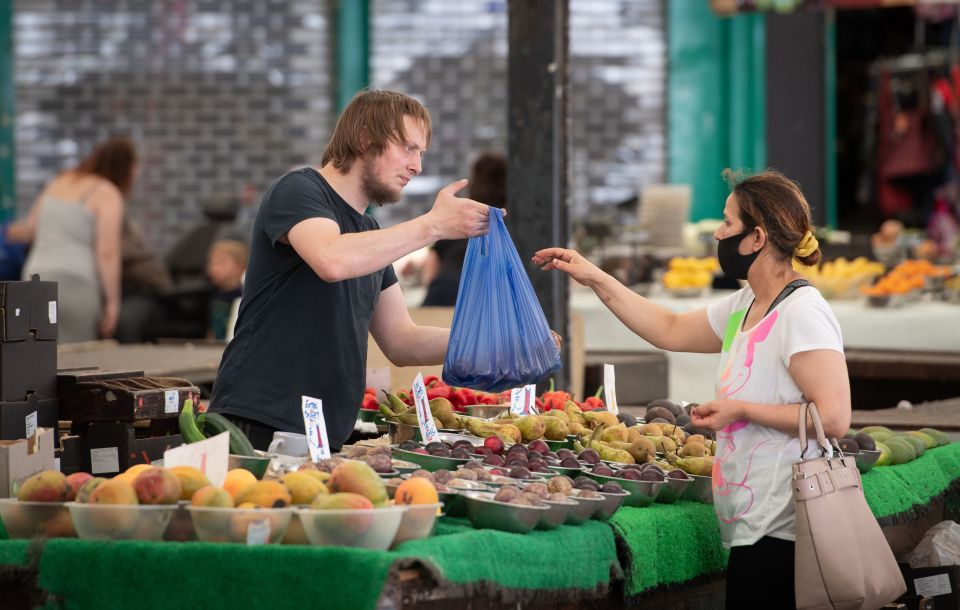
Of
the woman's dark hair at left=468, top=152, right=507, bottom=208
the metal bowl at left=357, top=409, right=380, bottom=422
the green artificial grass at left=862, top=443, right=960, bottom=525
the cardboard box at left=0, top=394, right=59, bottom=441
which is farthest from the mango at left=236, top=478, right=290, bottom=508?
the woman's dark hair at left=468, top=152, right=507, bottom=208

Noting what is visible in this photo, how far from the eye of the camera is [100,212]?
833 cm

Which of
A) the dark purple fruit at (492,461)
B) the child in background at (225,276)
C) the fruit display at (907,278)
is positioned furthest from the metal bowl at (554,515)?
the child in background at (225,276)

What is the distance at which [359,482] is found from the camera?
8.83ft

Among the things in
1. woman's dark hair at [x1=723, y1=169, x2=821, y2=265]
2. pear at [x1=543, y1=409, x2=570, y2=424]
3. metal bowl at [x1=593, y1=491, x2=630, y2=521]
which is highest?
woman's dark hair at [x1=723, y1=169, x2=821, y2=265]

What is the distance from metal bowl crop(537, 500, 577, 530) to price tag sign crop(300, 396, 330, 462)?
0.53m

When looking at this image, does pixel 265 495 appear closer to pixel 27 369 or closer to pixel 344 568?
pixel 344 568

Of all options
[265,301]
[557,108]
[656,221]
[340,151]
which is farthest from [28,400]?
[656,221]

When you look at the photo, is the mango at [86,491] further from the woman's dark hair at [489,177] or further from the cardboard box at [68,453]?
the woman's dark hair at [489,177]

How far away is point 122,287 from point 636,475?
7002 millimetres

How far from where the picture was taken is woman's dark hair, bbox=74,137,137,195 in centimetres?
833

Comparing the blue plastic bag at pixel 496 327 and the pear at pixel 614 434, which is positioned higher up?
the blue plastic bag at pixel 496 327

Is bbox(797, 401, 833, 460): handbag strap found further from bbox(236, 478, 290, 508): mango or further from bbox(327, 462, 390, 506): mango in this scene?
bbox(236, 478, 290, 508): mango

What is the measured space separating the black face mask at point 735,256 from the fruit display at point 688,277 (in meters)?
4.37

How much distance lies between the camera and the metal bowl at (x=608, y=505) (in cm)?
308
